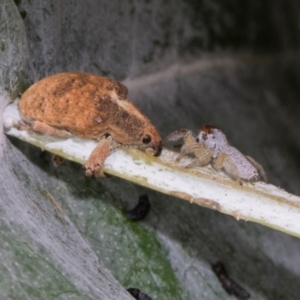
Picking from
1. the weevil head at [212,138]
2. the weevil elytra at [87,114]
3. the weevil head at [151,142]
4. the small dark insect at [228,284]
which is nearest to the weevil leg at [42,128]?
the weevil elytra at [87,114]

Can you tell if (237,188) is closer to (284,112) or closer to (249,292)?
(249,292)

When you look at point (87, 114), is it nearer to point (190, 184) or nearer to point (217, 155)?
point (190, 184)

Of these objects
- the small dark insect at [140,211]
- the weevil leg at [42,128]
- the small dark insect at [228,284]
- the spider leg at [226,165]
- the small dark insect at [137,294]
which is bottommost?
the small dark insect at [228,284]

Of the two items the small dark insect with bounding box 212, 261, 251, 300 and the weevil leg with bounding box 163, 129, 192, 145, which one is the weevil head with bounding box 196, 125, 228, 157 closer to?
the weevil leg with bounding box 163, 129, 192, 145

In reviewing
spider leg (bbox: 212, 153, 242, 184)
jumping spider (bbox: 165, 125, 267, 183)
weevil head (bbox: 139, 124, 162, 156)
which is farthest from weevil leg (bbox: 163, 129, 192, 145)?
weevil head (bbox: 139, 124, 162, 156)

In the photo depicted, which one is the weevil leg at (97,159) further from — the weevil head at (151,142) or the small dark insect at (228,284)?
the small dark insect at (228,284)

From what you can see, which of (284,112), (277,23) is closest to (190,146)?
(284,112)
